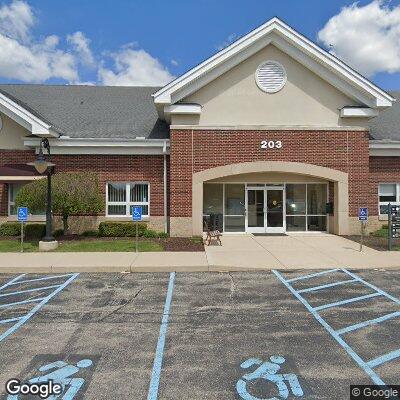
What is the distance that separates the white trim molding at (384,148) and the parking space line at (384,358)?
1347cm

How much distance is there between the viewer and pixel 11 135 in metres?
17.0

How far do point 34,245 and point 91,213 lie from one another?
3494 millimetres

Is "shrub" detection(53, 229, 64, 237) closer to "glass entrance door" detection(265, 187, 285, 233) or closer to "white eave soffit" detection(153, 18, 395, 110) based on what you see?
"white eave soffit" detection(153, 18, 395, 110)

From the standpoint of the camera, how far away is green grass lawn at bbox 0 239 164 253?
41.6ft

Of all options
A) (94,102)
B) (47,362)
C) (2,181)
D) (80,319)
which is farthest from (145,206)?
(47,362)

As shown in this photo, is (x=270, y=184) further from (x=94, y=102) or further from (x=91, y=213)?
(x=94, y=102)

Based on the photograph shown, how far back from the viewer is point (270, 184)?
17.6 metres

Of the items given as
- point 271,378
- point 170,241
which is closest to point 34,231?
point 170,241

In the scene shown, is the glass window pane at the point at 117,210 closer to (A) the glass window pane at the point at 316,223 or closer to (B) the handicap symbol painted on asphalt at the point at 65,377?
(A) the glass window pane at the point at 316,223

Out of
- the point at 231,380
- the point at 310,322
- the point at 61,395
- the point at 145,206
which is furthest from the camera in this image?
the point at 145,206

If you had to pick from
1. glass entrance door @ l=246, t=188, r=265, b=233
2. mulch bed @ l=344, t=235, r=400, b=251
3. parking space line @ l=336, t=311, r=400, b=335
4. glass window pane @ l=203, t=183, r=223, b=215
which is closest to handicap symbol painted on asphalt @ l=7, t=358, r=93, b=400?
parking space line @ l=336, t=311, r=400, b=335

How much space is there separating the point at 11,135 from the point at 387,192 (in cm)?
1725

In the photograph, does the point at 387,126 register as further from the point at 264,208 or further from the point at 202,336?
the point at 202,336

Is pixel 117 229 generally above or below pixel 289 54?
below
